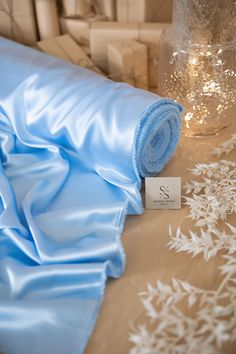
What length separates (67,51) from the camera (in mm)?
1177

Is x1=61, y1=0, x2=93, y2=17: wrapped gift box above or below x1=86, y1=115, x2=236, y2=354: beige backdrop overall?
above

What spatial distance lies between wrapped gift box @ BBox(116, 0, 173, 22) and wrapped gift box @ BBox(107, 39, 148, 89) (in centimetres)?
11

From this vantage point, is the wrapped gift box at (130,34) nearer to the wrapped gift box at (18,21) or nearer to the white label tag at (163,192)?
the wrapped gift box at (18,21)

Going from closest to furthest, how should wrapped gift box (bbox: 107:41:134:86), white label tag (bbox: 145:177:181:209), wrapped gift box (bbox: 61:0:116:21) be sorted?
white label tag (bbox: 145:177:181:209) < wrapped gift box (bbox: 107:41:134:86) < wrapped gift box (bbox: 61:0:116:21)

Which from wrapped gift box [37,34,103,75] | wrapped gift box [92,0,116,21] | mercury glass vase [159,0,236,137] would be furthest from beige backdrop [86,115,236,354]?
wrapped gift box [92,0,116,21]

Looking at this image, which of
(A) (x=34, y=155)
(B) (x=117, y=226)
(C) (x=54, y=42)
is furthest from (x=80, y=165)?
(C) (x=54, y=42)

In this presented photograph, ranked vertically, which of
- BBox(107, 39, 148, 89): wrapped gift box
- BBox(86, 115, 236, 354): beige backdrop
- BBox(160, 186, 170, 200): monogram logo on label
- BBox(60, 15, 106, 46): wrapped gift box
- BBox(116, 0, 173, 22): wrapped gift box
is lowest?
BBox(86, 115, 236, 354): beige backdrop

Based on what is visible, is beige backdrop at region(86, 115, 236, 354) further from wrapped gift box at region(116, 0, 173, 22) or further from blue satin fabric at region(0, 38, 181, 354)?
wrapped gift box at region(116, 0, 173, 22)

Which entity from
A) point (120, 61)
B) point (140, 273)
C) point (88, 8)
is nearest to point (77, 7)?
point (88, 8)

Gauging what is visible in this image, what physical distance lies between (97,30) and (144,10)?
0.53 ft

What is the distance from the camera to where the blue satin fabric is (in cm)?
56

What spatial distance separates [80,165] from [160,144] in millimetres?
192

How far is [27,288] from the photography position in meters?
0.60

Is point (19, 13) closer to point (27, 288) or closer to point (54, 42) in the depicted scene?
point (54, 42)
